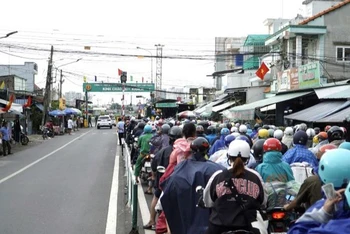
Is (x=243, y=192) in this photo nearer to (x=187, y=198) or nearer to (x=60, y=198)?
(x=187, y=198)

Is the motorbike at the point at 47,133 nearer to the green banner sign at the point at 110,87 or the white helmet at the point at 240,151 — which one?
the green banner sign at the point at 110,87

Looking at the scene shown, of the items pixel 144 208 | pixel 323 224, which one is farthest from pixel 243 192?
pixel 144 208

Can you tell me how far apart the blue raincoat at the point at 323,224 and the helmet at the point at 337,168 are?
0.57 feet

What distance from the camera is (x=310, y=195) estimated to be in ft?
16.3

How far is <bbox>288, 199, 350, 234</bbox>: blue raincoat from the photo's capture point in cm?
276

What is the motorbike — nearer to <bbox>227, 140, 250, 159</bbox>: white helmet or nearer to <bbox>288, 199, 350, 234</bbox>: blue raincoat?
<bbox>227, 140, 250, 159</bbox>: white helmet

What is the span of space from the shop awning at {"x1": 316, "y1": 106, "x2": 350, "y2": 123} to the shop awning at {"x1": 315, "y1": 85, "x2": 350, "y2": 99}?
0.60m

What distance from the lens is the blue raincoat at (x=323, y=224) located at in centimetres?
276

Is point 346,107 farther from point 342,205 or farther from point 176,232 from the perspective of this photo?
point 342,205

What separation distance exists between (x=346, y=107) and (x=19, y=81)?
150 ft

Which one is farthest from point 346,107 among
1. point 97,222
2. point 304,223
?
point 304,223

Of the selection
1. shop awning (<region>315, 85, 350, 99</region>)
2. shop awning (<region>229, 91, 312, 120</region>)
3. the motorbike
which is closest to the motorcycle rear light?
shop awning (<region>315, 85, 350, 99</region>)

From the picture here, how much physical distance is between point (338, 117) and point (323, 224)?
34.9 ft

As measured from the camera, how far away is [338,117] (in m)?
13.0
